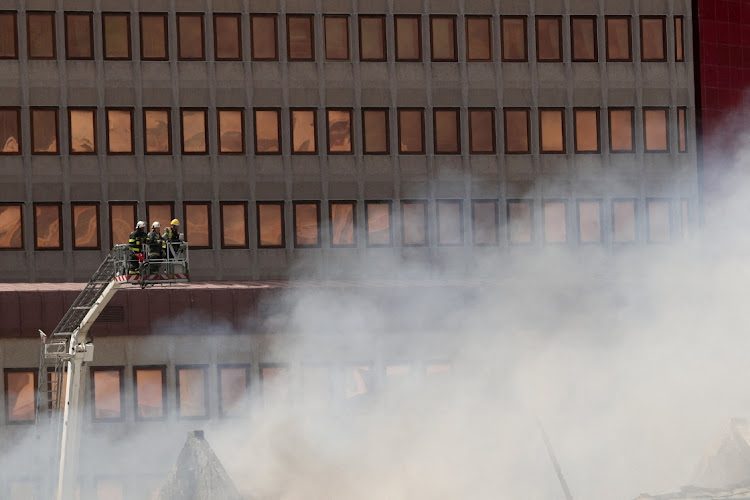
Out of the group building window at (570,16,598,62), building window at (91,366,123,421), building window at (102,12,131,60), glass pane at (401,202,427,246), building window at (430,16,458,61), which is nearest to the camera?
building window at (91,366,123,421)

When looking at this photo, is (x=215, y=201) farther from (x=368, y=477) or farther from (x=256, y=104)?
(x=368, y=477)

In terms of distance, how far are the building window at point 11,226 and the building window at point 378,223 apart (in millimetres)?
11233

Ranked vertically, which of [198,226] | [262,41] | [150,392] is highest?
[262,41]

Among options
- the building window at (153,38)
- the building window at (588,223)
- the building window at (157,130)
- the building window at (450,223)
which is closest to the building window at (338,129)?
the building window at (450,223)

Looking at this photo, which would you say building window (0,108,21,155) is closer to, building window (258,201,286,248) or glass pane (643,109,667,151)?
building window (258,201,286,248)

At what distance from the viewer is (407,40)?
45.1 meters

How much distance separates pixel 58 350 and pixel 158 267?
276cm

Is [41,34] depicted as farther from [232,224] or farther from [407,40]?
[407,40]

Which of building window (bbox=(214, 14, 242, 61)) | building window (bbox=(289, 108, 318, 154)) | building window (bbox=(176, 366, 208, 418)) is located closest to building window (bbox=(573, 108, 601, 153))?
building window (bbox=(289, 108, 318, 154))

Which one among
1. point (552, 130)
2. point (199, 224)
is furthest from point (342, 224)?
point (552, 130)

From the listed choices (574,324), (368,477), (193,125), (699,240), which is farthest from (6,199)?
(699,240)

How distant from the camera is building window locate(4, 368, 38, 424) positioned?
135ft

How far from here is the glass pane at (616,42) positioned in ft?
153

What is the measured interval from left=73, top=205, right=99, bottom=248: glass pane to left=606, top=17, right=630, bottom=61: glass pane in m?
18.4
